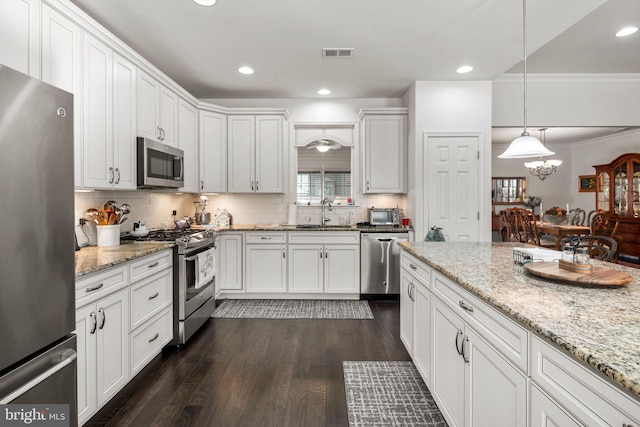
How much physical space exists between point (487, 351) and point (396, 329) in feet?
6.87

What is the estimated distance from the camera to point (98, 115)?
2398mm

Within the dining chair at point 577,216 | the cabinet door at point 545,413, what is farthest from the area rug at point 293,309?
the dining chair at point 577,216

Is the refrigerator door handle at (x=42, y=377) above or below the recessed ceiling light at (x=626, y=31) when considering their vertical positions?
below

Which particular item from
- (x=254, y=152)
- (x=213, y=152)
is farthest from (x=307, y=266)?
(x=213, y=152)

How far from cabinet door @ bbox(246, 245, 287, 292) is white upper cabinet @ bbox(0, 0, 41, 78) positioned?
279cm

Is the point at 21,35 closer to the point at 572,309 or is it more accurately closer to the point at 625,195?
the point at 572,309

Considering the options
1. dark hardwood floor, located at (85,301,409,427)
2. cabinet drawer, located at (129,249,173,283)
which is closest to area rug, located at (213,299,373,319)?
dark hardwood floor, located at (85,301,409,427)

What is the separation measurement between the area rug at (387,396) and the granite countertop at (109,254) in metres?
1.69

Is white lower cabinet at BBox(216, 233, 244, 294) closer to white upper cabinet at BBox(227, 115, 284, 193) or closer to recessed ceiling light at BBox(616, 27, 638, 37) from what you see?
white upper cabinet at BBox(227, 115, 284, 193)

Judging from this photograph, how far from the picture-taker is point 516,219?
19.2 feet

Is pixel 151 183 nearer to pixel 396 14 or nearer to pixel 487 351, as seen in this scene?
pixel 396 14

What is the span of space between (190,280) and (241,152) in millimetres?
2070

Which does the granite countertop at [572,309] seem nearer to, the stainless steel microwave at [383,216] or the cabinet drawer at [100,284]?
the cabinet drawer at [100,284]

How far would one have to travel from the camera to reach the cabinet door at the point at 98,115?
228 cm
